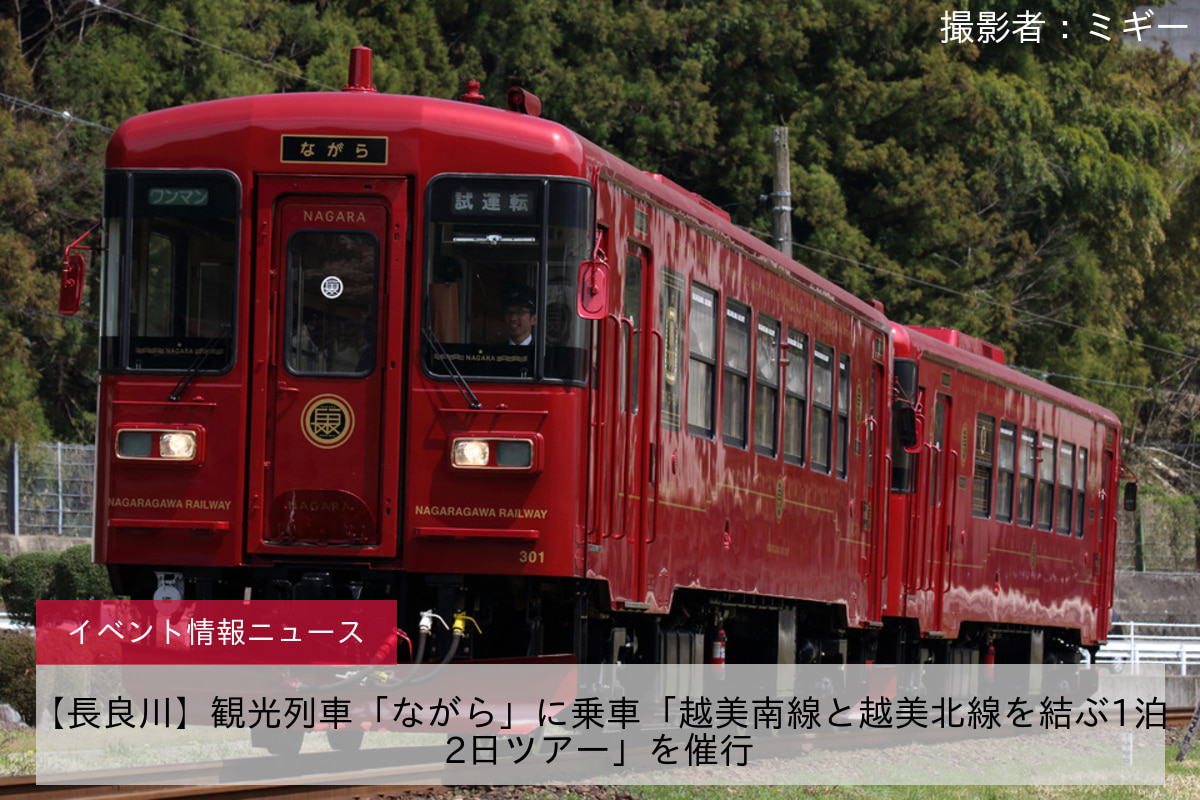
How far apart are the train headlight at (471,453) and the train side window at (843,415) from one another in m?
5.72

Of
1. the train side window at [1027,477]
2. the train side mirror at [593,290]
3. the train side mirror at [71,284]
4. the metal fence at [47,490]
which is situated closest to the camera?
the train side mirror at [593,290]

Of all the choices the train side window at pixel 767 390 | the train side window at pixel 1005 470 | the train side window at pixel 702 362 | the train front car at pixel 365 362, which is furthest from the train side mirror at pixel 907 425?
the train front car at pixel 365 362

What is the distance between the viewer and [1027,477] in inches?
792

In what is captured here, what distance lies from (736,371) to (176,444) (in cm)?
412

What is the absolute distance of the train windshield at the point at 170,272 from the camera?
9.77m

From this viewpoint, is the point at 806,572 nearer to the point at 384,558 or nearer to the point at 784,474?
the point at 784,474

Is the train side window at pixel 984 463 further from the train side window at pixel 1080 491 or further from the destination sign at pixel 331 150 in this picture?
the destination sign at pixel 331 150

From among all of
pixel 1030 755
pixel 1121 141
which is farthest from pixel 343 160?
pixel 1121 141

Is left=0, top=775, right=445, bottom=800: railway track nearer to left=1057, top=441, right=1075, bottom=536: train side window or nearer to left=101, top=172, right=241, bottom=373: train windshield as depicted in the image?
left=101, top=172, right=241, bottom=373: train windshield

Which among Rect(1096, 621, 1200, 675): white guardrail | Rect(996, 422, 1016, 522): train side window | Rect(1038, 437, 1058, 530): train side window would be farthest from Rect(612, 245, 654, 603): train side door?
Rect(1096, 621, 1200, 675): white guardrail

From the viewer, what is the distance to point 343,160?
9.77 m

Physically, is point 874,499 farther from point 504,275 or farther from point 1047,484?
point 504,275

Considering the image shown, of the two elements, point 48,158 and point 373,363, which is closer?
point 373,363

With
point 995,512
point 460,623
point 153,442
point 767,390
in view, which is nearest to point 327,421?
point 153,442
